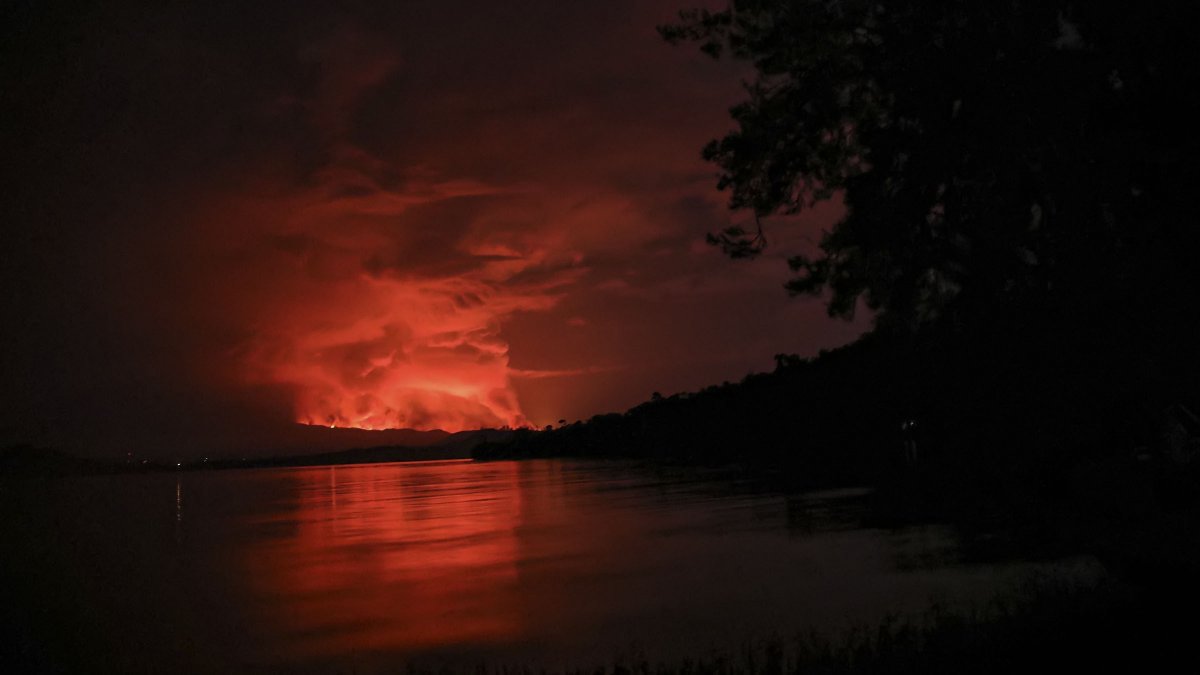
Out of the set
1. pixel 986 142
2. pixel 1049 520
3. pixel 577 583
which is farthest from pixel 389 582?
pixel 986 142

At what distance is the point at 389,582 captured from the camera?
29891mm

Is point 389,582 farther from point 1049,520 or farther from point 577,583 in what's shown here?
point 1049,520

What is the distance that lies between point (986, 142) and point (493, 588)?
20067 mm

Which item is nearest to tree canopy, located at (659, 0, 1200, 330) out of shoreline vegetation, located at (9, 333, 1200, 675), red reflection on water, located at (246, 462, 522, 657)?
shoreline vegetation, located at (9, 333, 1200, 675)

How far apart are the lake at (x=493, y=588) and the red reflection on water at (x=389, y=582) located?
0.33 feet

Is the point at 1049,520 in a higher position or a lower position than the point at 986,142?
lower

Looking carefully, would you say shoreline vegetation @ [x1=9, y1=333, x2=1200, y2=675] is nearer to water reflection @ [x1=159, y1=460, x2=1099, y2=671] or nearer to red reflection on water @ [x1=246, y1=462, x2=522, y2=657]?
water reflection @ [x1=159, y1=460, x2=1099, y2=671]

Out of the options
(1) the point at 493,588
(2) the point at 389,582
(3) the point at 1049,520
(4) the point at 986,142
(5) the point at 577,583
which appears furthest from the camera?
(2) the point at 389,582

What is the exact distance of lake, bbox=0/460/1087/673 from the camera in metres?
18.7

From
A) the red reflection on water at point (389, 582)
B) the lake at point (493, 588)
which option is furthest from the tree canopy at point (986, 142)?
the red reflection on water at point (389, 582)

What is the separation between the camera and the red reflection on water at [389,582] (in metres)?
20.8

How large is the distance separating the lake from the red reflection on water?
10cm

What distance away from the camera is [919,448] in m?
52.5

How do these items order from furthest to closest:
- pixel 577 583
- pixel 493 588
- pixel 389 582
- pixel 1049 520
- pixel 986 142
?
pixel 389 582
pixel 493 588
pixel 577 583
pixel 1049 520
pixel 986 142
